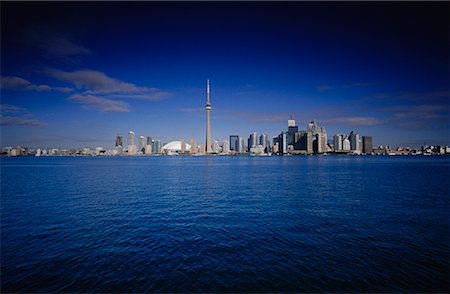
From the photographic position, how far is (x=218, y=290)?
49.0ft

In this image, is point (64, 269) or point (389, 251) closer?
point (64, 269)

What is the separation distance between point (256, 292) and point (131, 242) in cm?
1367

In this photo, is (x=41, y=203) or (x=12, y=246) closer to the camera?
(x=12, y=246)

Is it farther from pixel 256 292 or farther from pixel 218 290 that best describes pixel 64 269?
pixel 256 292

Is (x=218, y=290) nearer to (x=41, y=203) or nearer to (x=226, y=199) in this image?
(x=226, y=199)

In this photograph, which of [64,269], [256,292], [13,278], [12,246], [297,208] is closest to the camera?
[256,292]

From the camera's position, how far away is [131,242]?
2244 centimetres

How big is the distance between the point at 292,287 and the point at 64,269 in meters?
16.9

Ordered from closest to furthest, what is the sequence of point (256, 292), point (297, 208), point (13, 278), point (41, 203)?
point (256, 292)
point (13, 278)
point (297, 208)
point (41, 203)

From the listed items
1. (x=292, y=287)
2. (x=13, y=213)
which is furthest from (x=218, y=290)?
(x=13, y=213)

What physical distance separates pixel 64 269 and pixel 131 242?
5899 millimetres

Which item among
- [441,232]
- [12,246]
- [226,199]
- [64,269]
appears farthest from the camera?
[226,199]

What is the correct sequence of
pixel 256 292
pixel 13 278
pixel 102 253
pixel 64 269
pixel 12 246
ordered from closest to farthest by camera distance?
pixel 256 292 → pixel 13 278 → pixel 64 269 → pixel 102 253 → pixel 12 246

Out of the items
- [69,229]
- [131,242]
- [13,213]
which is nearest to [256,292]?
[131,242]
